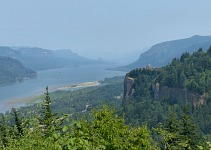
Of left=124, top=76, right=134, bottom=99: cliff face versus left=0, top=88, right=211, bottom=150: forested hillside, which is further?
left=124, top=76, right=134, bottom=99: cliff face

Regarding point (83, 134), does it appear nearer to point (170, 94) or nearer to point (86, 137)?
point (86, 137)

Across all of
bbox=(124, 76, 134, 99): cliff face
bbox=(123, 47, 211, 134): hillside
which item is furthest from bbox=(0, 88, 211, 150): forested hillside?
bbox=(124, 76, 134, 99): cliff face

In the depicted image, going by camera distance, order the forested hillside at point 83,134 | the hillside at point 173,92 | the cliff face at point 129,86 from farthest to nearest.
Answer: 1. the cliff face at point 129,86
2. the hillside at point 173,92
3. the forested hillside at point 83,134

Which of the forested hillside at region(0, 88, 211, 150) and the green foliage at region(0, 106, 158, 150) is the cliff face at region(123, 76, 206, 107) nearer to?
the forested hillside at region(0, 88, 211, 150)

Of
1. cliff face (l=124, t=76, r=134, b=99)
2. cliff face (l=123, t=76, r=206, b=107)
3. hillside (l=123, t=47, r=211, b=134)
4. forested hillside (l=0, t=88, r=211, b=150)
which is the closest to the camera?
forested hillside (l=0, t=88, r=211, b=150)

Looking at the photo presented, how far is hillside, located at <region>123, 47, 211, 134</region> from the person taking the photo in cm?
10606

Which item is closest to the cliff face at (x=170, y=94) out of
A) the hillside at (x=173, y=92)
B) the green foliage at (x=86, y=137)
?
the hillside at (x=173, y=92)

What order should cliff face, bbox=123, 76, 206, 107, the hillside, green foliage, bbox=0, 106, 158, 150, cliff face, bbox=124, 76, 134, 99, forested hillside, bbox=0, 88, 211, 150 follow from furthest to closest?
cliff face, bbox=124, 76, 134, 99
cliff face, bbox=123, 76, 206, 107
the hillside
forested hillside, bbox=0, 88, 211, 150
green foliage, bbox=0, 106, 158, 150

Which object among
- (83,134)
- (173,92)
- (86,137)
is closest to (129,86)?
(173,92)

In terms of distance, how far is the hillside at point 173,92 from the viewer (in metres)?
106

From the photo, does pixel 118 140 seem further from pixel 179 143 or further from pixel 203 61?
pixel 203 61

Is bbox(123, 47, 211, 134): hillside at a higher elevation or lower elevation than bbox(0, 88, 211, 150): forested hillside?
lower

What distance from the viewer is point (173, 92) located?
120312mm

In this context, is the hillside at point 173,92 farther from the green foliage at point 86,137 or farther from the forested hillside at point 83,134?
the green foliage at point 86,137
